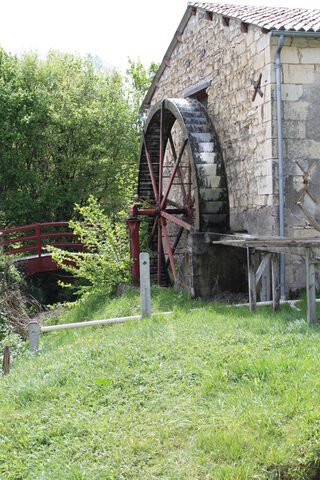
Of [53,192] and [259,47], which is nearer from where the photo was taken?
[259,47]

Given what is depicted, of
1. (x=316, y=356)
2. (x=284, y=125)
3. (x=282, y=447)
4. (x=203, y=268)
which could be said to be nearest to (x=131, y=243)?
(x=203, y=268)

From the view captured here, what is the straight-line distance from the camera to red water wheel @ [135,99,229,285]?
7.84m

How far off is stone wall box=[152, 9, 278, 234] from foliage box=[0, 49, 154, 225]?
16.2 feet

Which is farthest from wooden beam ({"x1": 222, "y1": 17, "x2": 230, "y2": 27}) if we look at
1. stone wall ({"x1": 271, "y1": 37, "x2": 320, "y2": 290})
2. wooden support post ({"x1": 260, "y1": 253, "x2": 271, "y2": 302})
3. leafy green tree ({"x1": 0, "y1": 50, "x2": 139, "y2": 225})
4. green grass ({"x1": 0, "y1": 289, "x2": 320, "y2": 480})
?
leafy green tree ({"x1": 0, "y1": 50, "x2": 139, "y2": 225})

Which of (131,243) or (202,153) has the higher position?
(202,153)

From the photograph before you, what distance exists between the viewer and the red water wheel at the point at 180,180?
784cm

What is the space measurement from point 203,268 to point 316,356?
142 inches

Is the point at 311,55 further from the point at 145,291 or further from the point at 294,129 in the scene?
the point at 145,291

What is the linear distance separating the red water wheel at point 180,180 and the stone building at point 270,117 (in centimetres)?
39

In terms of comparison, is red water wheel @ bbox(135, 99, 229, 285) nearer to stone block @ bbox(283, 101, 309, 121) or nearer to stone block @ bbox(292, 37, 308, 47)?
stone block @ bbox(283, 101, 309, 121)

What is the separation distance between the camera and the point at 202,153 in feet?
26.2

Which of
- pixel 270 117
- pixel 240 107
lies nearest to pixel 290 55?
pixel 270 117

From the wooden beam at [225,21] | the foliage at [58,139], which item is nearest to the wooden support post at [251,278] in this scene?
the wooden beam at [225,21]

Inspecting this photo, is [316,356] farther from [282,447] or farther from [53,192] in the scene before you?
[53,192]
